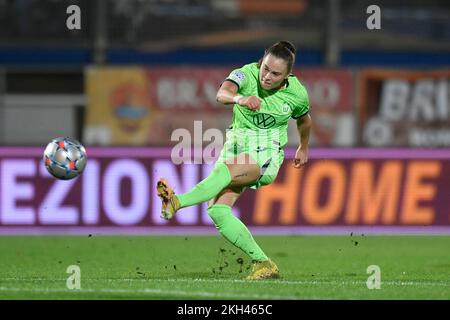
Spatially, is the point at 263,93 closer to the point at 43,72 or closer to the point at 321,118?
the point at 321,118

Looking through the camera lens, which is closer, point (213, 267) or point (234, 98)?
point (234, 98)

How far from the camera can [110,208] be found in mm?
15398

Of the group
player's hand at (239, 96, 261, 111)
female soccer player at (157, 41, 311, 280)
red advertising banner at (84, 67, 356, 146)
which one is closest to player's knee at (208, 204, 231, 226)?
female soccer player at (157, 41, 311, 280)

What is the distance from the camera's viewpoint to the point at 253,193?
15.8 meters

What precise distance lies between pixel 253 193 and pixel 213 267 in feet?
14.0

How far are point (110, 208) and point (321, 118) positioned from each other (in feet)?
19.9

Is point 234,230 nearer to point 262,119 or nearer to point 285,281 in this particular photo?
point 285,281

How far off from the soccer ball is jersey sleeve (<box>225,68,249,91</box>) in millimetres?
2189

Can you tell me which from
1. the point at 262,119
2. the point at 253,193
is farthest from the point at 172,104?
the point at 262,119

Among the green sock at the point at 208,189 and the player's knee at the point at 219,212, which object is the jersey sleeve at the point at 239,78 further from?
the player's knee at the point at 219,212

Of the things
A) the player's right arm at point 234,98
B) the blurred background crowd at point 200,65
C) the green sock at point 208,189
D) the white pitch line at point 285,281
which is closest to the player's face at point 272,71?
the player's right arm at point 234,98

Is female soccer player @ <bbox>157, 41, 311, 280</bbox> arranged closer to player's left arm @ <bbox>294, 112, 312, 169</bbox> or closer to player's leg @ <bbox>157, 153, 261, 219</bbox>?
player's leg @ <bbox>157, 153, 261, 219</bbox>

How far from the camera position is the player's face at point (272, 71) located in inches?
370
